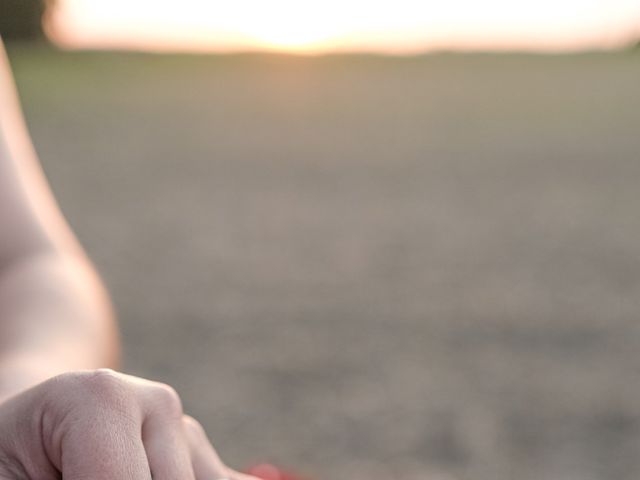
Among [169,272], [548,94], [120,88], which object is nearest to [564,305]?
[169,272]

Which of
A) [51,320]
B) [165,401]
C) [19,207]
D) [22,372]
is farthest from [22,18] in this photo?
[165,401]

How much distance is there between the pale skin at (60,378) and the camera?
0.84 m

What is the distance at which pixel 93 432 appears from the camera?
0.83 metres

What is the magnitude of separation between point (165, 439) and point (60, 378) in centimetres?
11

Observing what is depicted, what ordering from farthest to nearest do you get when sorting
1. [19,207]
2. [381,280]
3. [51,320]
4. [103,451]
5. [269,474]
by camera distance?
1. [381,280]
2. [19,207]
3. [51,320]
4. [269,474]
5. [103,451]

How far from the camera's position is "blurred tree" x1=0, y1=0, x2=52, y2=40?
26891mm

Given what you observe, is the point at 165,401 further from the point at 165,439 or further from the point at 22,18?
the point at 22,18

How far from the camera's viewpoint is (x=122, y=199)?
31.4ft

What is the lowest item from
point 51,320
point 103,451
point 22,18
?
point 103,451

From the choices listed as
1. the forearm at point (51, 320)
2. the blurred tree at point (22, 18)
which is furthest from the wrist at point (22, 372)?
the blurred tree at point (22, 18)

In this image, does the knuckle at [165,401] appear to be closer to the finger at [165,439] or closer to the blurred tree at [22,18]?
the finger at [165,439]

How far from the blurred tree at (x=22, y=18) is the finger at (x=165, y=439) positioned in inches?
1072

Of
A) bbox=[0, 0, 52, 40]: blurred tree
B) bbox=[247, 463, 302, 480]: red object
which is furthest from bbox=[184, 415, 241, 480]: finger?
bbox=[0, 0, 52, 40]: blurred tree

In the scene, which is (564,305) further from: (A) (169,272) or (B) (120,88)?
(B) (120,88)
